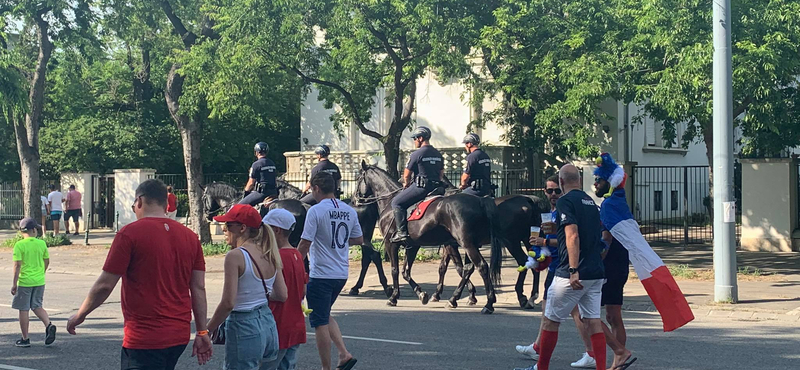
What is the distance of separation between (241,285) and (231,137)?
32.7 metres

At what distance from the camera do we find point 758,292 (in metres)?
14.5

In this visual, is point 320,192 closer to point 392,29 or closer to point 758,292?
point 758,292

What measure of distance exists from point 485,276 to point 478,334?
234 cm

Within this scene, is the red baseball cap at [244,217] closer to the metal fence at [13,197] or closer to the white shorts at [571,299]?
the white shorts at [571,299]

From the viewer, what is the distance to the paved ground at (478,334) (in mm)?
8812

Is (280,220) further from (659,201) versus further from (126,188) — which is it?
(126,188)

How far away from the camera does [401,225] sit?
1399cm

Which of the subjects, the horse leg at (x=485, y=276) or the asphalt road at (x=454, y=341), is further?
the horse leg at (x=485, y=276)

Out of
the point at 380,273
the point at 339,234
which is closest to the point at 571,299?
the point at 339,234

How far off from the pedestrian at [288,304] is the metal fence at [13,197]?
31.0 meters

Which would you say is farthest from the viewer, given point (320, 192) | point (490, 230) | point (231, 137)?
point (231, 137)

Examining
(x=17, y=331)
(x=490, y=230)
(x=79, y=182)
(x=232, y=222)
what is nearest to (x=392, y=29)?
(x=490, y=230)

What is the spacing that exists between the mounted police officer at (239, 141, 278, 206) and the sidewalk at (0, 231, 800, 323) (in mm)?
2146

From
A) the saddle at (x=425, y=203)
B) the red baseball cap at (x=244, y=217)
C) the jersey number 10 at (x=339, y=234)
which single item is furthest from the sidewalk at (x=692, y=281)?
the red baseball cap at (x=244, y=217)
